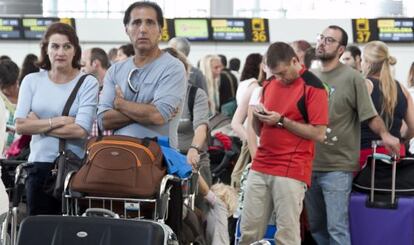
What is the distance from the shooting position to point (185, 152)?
23.1ft

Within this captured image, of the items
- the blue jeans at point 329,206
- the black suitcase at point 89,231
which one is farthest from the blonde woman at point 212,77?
the black suitcase at point 89,231

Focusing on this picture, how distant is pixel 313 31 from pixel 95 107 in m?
13.5

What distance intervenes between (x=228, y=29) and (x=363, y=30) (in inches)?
107

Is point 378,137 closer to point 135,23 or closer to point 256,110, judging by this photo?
point 256,110

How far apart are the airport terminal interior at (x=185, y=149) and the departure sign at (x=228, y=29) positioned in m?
10.6

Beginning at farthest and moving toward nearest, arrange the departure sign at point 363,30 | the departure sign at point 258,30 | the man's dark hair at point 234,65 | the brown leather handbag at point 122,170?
the departure sign at point 258,30 < the departure sign at point 363,30 < the man's dark hair at point 234,65 < the brown leather handbag at point 122,170

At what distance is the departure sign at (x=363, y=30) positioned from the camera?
18.7 m

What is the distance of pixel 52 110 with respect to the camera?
5570 mm

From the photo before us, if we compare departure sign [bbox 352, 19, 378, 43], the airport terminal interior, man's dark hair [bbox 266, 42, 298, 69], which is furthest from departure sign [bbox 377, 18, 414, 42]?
man's dark hair [bbox 266, 42, 298, 69]

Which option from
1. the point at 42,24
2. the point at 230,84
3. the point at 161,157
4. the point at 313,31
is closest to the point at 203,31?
the point at 313,31

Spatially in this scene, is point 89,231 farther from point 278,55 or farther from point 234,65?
point 234,65

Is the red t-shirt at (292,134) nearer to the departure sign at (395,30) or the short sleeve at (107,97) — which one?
the short sleeve at (107,97)

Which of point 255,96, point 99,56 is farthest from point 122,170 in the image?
point 99,56

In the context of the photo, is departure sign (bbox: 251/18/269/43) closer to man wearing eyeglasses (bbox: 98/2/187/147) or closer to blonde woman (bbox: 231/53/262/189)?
blonde woman (bbox: 231/53/262/189)
